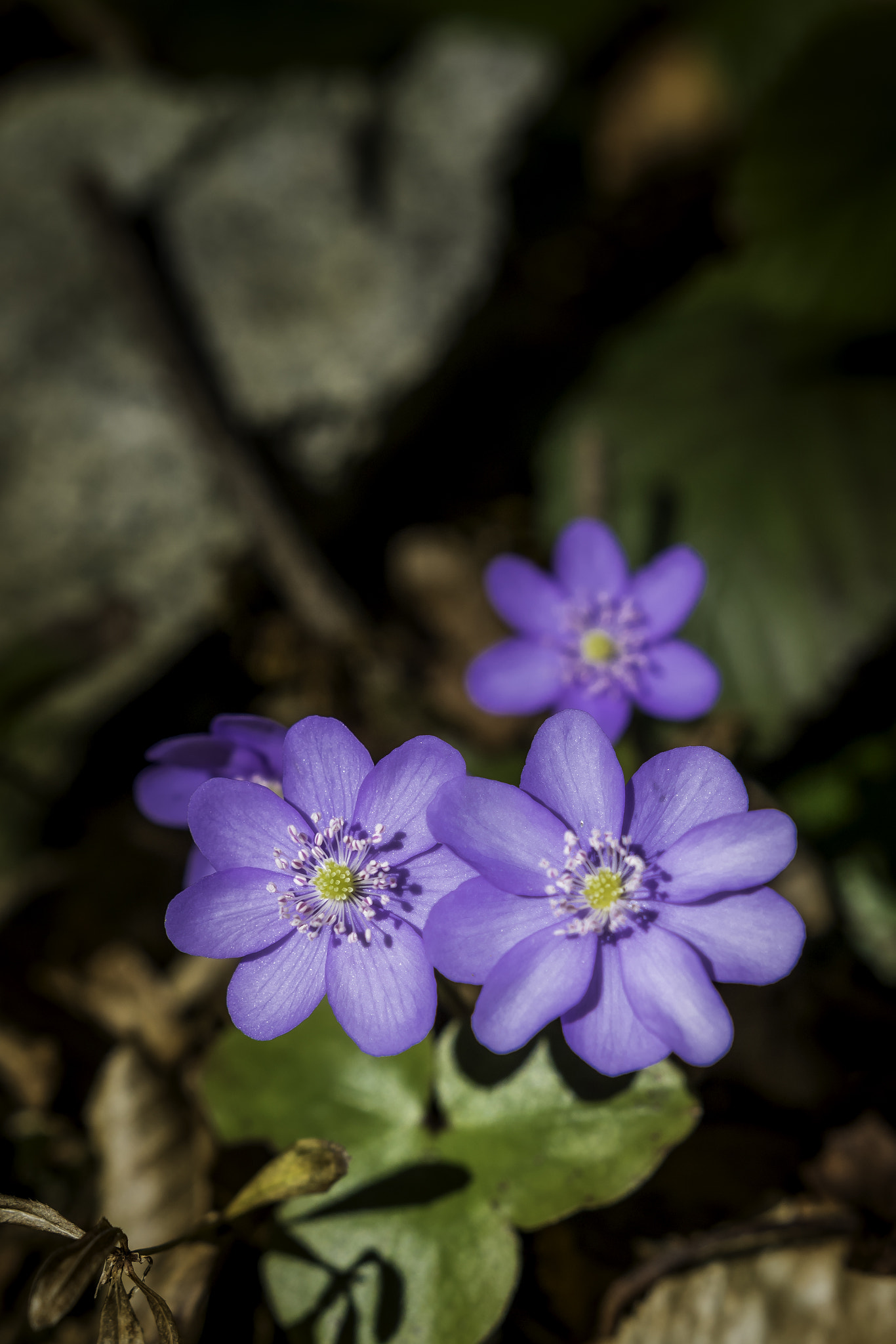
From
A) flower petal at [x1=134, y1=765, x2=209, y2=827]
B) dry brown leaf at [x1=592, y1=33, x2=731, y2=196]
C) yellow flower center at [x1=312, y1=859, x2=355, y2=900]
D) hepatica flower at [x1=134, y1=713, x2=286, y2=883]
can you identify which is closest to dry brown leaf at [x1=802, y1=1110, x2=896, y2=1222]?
yellow flower center at [x1=312, y1=859, x2=355, y2=900]

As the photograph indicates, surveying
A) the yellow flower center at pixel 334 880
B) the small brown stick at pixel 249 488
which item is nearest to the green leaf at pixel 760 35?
the small brown stick at pixel 249 488

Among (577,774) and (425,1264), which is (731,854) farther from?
(425,1264)

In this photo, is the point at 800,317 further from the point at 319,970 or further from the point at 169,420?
the point at 319,970

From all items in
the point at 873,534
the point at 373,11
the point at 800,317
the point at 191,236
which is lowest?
the point at 873,534

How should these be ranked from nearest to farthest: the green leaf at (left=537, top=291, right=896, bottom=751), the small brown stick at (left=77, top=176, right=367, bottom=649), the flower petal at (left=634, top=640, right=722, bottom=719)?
the flower petal at (left=634, top=640, right=722, bottom=719), the green leaf at (left=537, top=291, right=896, bottom=751), the small brown stick at (left=77, top=176, right=367, bottom=649)

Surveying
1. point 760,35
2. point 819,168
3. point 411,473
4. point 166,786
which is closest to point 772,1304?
point 166,786

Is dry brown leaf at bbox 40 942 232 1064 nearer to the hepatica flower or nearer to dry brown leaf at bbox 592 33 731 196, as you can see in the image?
the hepatica flower

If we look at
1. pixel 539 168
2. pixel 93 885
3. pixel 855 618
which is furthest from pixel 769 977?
pixel 539 168
